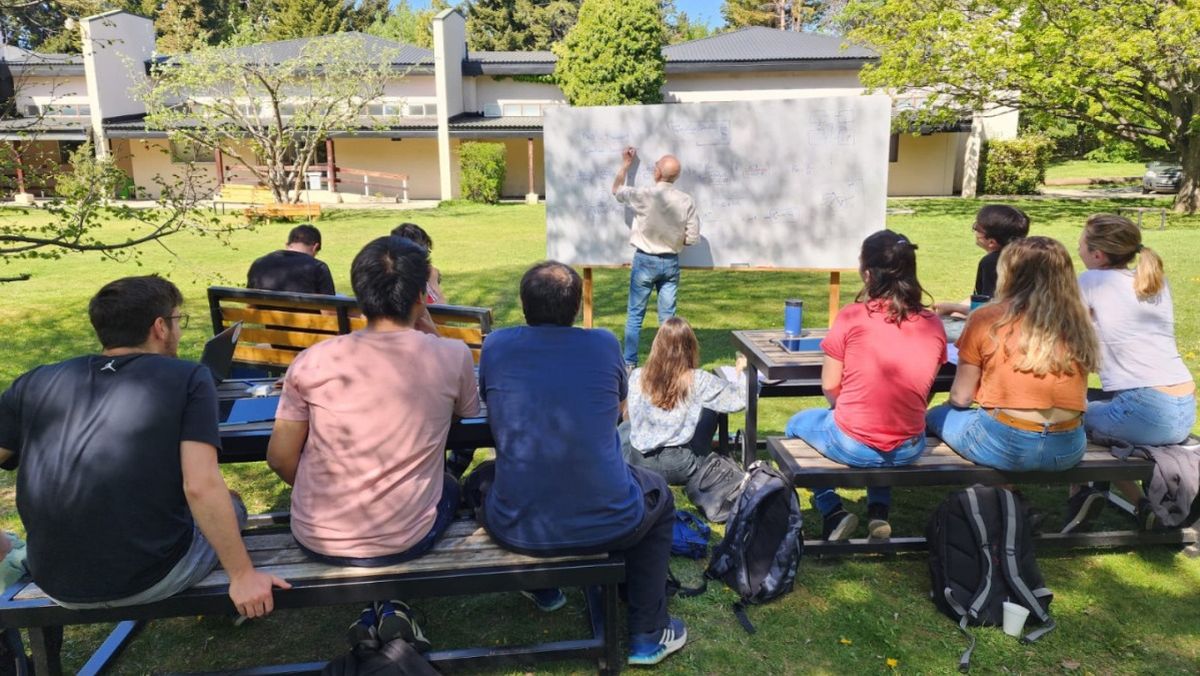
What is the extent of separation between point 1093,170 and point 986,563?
133ft

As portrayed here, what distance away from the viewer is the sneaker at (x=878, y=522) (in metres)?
3.59

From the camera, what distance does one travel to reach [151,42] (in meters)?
30.4

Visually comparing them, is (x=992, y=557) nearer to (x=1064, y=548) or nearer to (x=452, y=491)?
(x=1064, y=548)

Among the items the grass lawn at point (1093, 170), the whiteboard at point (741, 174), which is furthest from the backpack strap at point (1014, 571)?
the grass lawn at point (1093, 170)

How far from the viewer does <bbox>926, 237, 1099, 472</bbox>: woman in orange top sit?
3150mm

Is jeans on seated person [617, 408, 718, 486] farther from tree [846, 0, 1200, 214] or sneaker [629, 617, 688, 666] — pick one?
tree [846, 0, 1200, 214]

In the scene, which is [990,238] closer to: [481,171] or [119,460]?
[119,460]

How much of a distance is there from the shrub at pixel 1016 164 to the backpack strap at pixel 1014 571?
87.0 ft

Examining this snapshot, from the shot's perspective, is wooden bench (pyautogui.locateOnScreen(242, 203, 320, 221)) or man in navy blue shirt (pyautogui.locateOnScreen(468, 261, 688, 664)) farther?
wooden bench (pyautogui.locateOnScreen(242, 203, 320, 221))

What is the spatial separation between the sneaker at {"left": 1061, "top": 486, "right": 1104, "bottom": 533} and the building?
2332 centimetres

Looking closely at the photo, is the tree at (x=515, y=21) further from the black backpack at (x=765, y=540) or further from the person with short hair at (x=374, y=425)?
the person with short hair at (x=374, y=425)

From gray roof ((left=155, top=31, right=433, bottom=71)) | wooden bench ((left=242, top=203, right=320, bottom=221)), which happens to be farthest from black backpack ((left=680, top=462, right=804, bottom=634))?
gray roof ((left=155, top=31, right=433, bottom=71))

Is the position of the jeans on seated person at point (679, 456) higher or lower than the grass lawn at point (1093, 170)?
lower

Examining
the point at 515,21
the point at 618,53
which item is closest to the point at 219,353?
the point at 618,53
